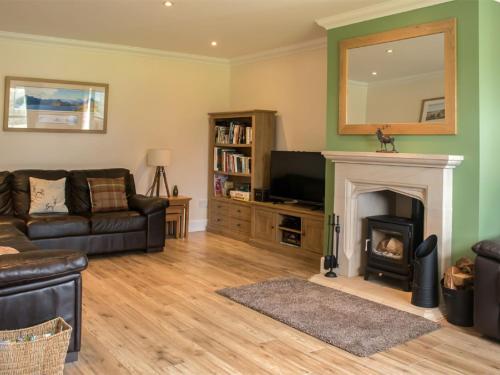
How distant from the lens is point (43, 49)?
5.96m

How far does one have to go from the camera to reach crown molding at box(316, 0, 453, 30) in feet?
13.3

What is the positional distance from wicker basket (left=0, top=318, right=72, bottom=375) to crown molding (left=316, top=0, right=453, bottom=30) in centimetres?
352

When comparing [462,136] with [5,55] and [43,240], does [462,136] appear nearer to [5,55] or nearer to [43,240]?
[43,240]

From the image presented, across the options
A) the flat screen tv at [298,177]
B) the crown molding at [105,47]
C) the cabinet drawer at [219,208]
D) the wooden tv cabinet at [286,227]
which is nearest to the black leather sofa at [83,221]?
the wooden tv cabinet at [286,227]

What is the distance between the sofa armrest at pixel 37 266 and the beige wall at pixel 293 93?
3706 mm

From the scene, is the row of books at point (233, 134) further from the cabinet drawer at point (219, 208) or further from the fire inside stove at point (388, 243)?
the fire inside stove at point (388, 243)

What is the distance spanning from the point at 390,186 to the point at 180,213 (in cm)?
315

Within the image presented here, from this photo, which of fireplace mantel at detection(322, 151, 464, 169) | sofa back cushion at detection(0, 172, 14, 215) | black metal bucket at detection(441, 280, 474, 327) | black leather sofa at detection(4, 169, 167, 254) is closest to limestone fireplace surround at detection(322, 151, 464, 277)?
fireplace mantel at detection(322, 151, 464, 169)

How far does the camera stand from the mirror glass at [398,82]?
156 inches

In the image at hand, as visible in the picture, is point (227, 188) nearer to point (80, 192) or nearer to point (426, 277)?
point (80, 192)

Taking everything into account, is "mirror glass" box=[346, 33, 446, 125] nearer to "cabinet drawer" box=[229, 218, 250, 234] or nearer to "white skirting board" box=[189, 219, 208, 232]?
"cabinet drawer" box=[229, 218, 250, 234]

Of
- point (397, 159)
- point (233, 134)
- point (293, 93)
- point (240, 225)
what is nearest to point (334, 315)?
point (397, 159)

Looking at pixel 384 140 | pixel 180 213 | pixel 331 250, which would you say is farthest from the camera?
pixel 180 213

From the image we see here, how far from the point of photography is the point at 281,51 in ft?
20.9
